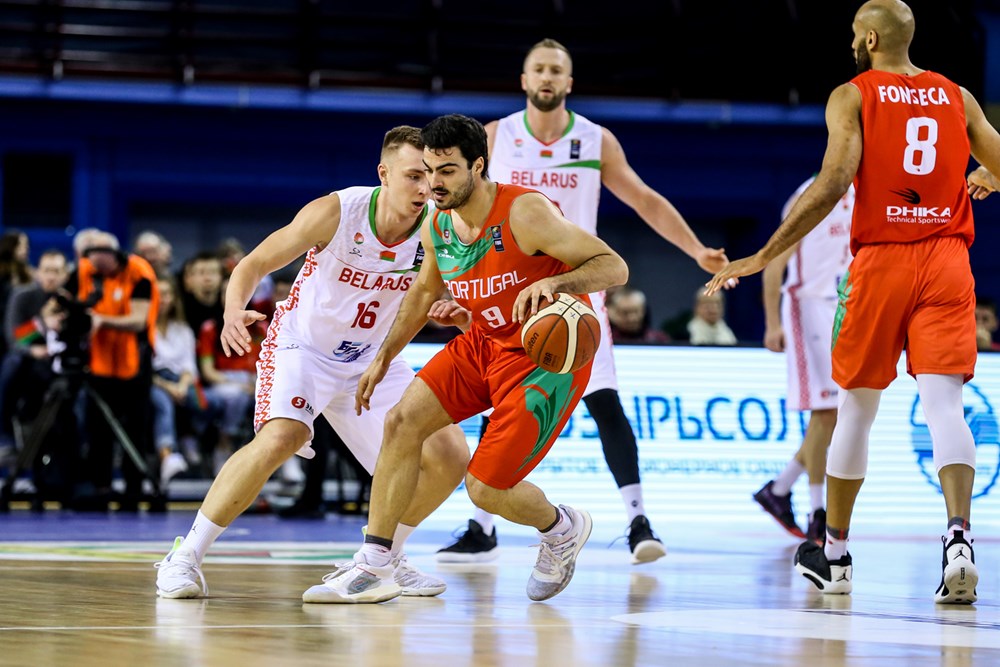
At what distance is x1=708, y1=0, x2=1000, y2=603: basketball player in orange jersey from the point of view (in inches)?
200

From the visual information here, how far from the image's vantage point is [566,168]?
→ 7.12m

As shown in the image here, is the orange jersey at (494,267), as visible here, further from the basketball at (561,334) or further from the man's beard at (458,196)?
the basketball at (561,334)

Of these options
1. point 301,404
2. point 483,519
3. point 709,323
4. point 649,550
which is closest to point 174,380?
point 709,323

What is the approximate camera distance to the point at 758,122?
17125 millimetres

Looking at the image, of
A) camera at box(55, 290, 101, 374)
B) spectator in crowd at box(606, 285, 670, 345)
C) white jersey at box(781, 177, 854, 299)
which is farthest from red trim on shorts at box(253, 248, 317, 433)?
spectator in crowd at box(606, 285, 670, 345)

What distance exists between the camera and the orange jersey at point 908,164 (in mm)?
5172

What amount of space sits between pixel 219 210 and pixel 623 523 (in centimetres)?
1058

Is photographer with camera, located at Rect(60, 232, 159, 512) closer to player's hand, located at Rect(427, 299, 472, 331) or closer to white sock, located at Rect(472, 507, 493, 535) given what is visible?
white sock, located at Rect(472, 507, 493, 535)

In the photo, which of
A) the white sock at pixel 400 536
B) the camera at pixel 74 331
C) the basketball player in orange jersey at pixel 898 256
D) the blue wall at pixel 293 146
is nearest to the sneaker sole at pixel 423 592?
the white sock at pixel 400 536

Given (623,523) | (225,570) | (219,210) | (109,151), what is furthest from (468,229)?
(219,210)

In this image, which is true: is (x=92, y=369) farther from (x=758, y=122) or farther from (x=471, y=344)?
(x=758, y=122)


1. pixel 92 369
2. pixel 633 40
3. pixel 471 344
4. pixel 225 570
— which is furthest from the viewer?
pixel 633 40

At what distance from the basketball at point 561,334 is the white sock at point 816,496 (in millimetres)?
3197

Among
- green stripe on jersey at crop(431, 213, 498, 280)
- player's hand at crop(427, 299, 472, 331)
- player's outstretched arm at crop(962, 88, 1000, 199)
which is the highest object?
player's outstretched arm at crop(962, 88, 1000, 199)
